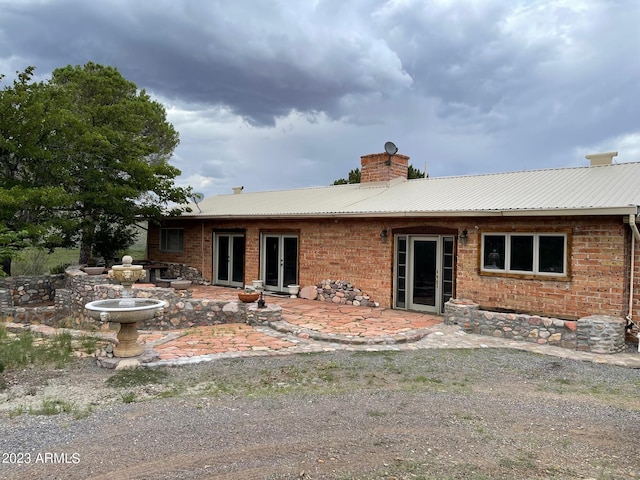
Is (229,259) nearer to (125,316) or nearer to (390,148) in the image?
(390,148)

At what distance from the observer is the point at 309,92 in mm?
15805

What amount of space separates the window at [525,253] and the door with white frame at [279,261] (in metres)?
5.62

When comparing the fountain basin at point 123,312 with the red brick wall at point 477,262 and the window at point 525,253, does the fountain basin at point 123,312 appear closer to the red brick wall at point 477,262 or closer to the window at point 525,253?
the red brick wall at point 477,262

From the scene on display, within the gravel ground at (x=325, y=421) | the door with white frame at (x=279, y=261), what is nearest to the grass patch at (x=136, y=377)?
the gravel ground at (x=325, y=421)

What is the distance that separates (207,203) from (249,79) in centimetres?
603

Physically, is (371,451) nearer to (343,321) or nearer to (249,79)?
(343,321)

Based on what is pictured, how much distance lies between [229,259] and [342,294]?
15.6 ft

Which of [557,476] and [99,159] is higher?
[99,159]

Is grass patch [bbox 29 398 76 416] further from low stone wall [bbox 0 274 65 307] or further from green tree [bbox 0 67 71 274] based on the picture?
low stone wall [bbox 0 274 65 307]

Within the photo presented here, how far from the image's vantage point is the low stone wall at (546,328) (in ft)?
24.8

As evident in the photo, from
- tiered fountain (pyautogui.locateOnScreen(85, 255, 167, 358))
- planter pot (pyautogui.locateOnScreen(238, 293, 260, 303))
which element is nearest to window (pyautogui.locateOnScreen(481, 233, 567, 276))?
planter pot (pyautogui.locateOnScreen(238, 293, 260, 303))

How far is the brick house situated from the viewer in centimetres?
836

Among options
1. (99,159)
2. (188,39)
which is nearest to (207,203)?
(99,159)

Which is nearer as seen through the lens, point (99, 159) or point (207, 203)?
point (99, 159)
